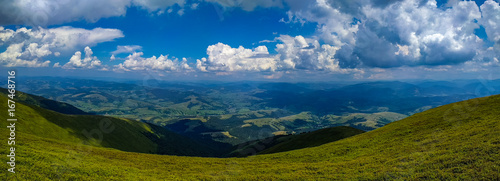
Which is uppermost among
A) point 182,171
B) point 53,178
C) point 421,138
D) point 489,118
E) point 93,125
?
point 489,118

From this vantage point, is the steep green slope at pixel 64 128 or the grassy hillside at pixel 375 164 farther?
the steep green slope at pixel 64 128

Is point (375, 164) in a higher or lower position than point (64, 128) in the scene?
higher

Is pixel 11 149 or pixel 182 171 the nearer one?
pixel 11 149

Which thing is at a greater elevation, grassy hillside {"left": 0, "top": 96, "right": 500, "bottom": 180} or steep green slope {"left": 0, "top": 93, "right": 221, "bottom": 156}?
grassy hillside {"left": 0, "top": 96, "right": 500, "bottom": 180}

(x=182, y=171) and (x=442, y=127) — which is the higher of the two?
(x=442, y=127)

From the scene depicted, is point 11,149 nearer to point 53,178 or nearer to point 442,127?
point 53,178

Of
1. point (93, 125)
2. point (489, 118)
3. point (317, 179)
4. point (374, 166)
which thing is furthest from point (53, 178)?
point (93, 125)

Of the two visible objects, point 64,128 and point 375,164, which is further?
point 64,128

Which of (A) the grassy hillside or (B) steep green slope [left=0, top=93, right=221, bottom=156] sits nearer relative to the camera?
(A) the grassy hillside

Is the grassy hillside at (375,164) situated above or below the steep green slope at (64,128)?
above

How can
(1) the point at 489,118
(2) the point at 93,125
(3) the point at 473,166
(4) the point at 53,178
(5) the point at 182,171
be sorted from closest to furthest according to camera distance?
(3) the point at 473,166, (4) the point at 53,178, (5) the point at 182,171, (1) the point at 489,118, (2) the point at 93,125

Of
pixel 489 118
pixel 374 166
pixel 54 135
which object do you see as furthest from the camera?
pixel 54 135
